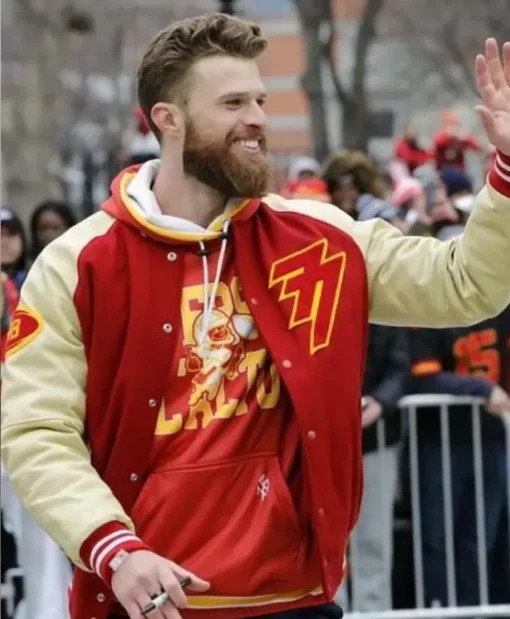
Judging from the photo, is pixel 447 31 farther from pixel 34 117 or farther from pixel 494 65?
pixel 494 65

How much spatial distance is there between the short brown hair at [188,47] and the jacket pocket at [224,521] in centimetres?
88

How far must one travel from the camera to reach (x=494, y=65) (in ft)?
13.3

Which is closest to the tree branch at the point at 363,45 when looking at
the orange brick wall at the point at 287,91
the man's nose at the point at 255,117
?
the man's nose at the point at 255,117

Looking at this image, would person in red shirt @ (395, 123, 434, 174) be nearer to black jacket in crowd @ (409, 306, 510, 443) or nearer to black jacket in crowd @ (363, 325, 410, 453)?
black jacket in crowd @ (409, 306, 510, 443)

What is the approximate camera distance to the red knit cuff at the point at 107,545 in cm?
392

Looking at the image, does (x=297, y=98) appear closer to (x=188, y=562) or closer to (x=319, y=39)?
(x=319, y=39)

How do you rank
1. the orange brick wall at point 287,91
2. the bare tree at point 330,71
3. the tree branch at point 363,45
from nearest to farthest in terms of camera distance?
the bare tree at point 330,71
the tree branch at point 363,45
the orange brick wall at point 287,91

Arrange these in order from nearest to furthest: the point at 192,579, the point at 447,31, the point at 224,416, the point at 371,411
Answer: the point at 192,579 < the point at 224,416 < the point at 371,411 < the point at 447,31

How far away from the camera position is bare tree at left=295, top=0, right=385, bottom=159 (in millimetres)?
26203

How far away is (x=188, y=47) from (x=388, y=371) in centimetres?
381

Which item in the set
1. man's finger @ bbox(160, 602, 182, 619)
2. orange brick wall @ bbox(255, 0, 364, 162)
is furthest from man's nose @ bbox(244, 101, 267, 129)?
orange brick wall @ bbox(255, 0, 364, 162)

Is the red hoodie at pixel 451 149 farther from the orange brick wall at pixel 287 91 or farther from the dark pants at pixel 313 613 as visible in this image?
the orange brick wall at pixel 287 91

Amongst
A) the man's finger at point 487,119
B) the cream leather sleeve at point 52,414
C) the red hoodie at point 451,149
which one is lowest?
the red hoodie at point 451,149

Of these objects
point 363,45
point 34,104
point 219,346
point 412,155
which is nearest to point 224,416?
point 219,346
